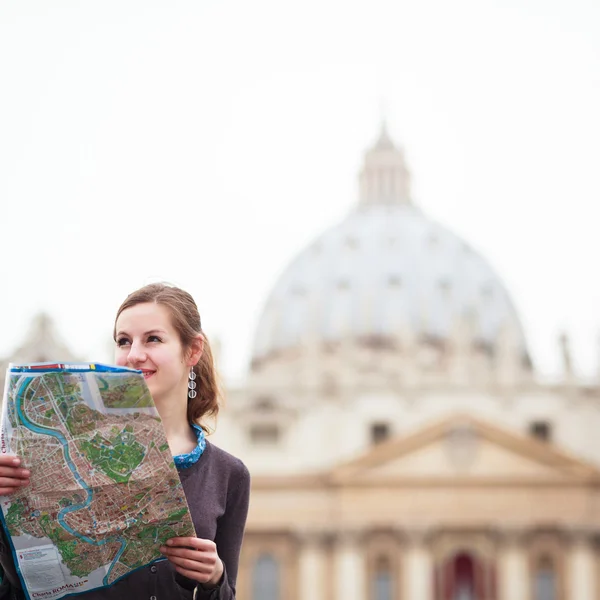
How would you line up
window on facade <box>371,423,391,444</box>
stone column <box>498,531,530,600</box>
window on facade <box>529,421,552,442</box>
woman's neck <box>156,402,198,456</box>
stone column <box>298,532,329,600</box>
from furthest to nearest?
window on facade <box>529,421,552,442</box>
window on facade <box>371,423,391,444</box>
stone column <box>298,532,329,600</box>
stone column <box>498,531,530,600</box>
woman's neck <box>156,402,198,456</box>

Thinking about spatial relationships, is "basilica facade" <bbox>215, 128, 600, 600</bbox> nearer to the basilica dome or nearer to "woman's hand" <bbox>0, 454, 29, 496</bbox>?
the basilica dome

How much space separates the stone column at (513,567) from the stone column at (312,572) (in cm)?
615

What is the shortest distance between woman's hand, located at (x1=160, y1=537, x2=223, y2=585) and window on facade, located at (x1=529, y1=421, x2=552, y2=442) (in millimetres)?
49477

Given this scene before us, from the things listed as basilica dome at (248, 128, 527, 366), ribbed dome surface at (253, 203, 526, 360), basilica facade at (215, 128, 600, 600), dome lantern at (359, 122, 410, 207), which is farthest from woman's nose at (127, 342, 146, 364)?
dome lantern at (359, 122, 410, 207)

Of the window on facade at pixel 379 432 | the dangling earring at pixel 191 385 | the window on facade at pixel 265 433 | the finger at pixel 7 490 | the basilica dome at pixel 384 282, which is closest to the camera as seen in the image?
the finger at pixel 7 490

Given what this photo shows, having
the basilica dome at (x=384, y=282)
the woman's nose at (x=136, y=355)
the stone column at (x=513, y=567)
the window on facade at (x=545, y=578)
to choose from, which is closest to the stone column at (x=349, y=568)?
the stone column at (x=513, y=567)

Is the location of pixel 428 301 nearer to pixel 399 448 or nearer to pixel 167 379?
pixel 399 448

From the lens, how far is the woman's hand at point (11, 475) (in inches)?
143

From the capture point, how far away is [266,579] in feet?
167

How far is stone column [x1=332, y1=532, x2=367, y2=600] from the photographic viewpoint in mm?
50219

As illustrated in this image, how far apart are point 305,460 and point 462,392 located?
627 centimetres

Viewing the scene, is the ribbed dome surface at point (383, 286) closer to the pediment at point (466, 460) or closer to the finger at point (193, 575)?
the pediment at point (466, 460)

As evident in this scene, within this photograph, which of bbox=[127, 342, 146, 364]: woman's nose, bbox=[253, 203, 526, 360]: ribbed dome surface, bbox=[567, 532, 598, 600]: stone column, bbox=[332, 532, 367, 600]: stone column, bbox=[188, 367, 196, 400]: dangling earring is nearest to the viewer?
bbox=[127, 342, 146, 364]: woman's nose

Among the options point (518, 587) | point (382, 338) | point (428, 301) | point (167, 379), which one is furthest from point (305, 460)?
point (167, 379)
